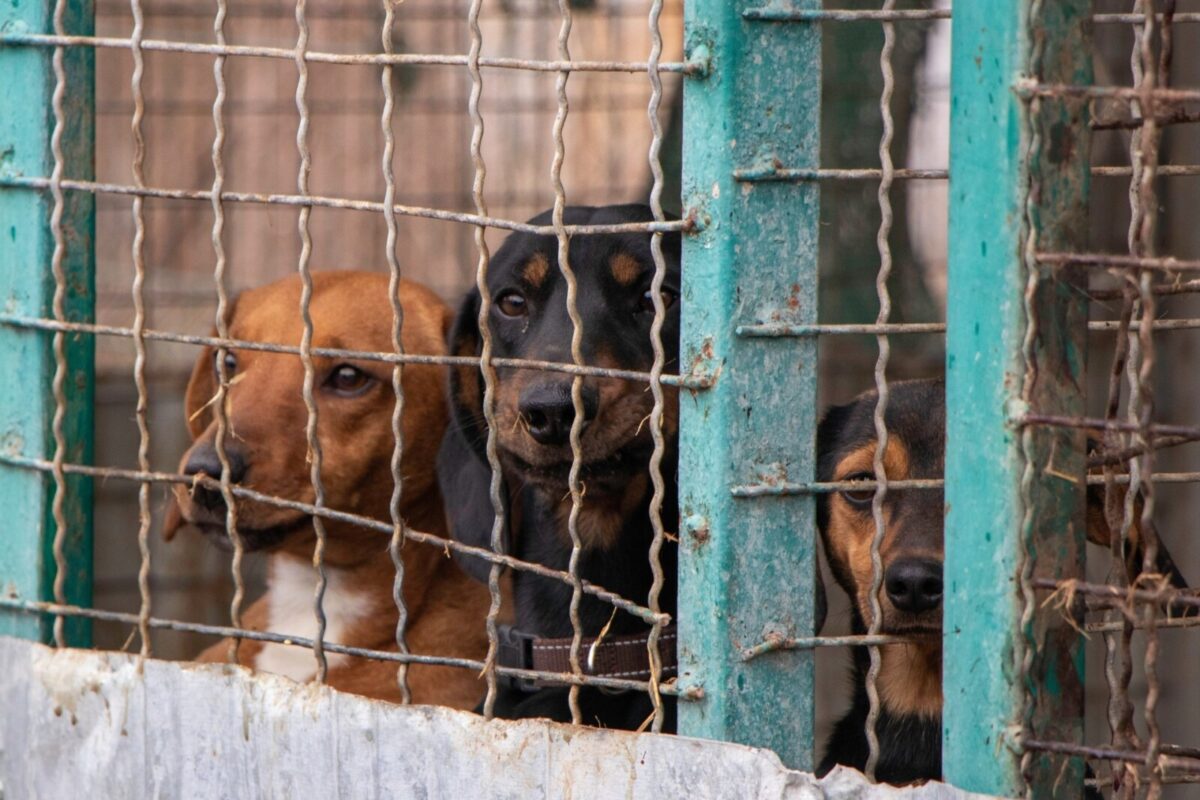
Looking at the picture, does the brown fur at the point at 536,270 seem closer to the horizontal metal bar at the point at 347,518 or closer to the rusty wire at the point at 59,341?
the horizontal metal bar at the point at 347,518

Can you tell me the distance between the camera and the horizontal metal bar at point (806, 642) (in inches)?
94.3

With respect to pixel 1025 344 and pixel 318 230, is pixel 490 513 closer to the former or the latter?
pixel 1025 344

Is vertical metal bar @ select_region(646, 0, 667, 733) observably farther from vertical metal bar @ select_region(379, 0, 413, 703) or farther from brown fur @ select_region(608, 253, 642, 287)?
brown fur @ select_region(608, 253, 642, 287)

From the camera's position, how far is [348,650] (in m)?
2.75

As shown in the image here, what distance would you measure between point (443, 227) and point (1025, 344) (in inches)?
197

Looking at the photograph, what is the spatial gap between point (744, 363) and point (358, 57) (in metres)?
0.88

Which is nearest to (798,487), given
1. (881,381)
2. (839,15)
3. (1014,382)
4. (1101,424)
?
(881,381)

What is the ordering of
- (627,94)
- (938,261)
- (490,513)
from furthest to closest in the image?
(627,94), (938,261), (490,513)

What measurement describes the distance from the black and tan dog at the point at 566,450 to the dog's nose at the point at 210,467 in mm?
503

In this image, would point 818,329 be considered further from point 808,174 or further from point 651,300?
point 651,300

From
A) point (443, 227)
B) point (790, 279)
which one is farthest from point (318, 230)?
point (790, 279)

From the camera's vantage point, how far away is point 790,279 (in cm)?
243

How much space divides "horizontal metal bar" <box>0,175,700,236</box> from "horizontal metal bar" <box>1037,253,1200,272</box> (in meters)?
0.57

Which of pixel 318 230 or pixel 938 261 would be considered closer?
pixel 938 261
